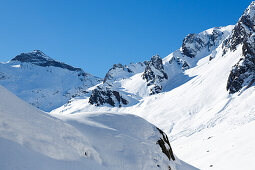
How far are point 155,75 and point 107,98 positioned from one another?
35174 millimetres

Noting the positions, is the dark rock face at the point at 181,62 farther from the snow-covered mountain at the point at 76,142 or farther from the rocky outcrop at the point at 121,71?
the snow-covered mountain at the point at 76,142

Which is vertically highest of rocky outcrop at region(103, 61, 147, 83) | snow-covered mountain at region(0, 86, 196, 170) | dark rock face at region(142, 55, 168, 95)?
rocky outcrop at region(103, 61, 147, 83)

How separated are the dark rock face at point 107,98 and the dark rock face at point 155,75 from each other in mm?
20133

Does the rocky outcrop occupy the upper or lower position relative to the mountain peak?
upper

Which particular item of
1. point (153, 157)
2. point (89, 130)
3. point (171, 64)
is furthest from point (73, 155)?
point (171, 64)

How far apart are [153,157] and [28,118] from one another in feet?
25.2

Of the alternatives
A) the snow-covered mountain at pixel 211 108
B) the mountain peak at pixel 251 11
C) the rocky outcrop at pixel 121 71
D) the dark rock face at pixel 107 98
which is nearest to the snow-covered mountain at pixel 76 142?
the snow-covered mountain at pixel 211 108

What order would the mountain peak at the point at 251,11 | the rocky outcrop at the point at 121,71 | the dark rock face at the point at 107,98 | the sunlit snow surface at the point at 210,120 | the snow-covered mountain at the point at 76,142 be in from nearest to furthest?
the snow-covered mountain at the point at 76,142 < the sunlit snow surface at the point at 210,120 < the mountain peak at the point at 251,11 < the dark rock face at the point at 107,98 < the rocky outcrop at the point at 121,71

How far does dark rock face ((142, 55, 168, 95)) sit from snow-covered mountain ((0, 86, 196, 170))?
98.1 metres

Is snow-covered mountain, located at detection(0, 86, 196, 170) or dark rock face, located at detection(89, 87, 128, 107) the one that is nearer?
snow-covered mountain, located at detection(0, 86, 196, 170)

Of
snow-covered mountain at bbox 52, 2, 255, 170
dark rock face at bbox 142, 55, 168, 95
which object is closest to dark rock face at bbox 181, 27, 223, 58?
dark rock face at bbox 142, 55, 168, 95

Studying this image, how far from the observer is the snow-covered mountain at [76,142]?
7671mm

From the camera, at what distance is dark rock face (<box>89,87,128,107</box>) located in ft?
331

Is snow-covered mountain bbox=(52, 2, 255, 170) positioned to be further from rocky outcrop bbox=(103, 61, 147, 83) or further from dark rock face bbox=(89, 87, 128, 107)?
A: rocky outcrop bbox=(103, 61, 147, 83)
